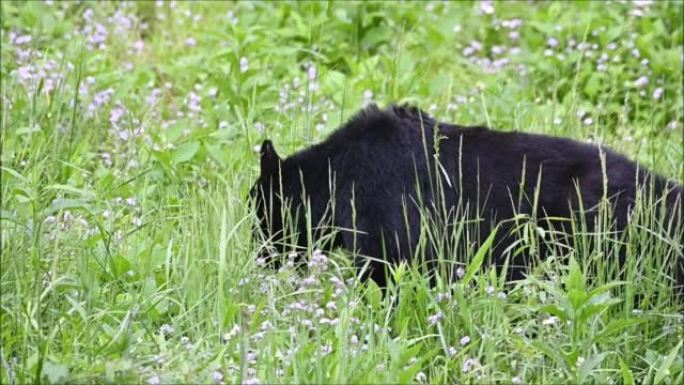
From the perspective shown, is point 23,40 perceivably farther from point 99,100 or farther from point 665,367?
point 665,367

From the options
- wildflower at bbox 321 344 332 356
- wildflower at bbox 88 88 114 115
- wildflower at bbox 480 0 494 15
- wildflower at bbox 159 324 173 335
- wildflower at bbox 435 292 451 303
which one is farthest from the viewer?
wildflower at bbox 480 0 494 15

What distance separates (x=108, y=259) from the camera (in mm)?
4270

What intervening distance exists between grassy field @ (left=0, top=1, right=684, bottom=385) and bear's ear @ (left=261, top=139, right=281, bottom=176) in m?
0.15

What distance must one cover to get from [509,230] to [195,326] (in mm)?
1331

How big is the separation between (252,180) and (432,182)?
0.86 meters

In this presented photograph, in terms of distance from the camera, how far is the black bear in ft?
15.4

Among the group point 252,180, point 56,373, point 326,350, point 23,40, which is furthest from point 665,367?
point 23,40

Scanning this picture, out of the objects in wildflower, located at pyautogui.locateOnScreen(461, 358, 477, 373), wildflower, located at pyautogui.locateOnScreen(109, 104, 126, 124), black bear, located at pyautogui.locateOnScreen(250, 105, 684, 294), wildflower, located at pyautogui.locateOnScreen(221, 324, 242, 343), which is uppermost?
wildflower, located at pyautogui.locateOnScreen(109, 104, 126, 124)

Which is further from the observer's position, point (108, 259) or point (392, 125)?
point (392, 125)

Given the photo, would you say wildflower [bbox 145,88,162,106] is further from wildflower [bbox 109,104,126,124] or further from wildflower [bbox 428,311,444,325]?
wildflower [bbox 428,311,444,325]

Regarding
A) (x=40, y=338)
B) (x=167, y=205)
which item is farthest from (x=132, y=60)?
(x=40, y=338)

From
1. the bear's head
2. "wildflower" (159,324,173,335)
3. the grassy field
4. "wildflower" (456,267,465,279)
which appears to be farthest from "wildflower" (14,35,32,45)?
"wildflower" (456,267,465,279)

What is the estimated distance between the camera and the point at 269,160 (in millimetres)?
4902

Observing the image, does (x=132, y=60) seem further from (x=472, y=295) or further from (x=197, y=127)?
(x=472, y=295)
